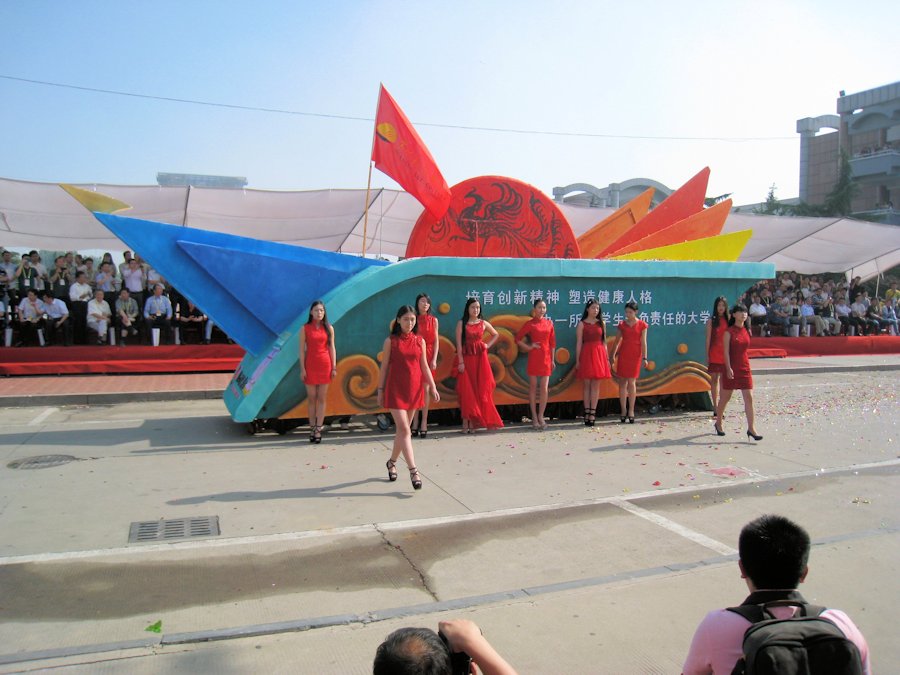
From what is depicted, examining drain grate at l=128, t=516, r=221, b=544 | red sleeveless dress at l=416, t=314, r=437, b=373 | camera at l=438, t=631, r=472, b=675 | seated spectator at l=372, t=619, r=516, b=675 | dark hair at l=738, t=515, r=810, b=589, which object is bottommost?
drain grate at l=128, t=516, r=221, b=544

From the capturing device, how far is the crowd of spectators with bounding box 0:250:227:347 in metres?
14.0

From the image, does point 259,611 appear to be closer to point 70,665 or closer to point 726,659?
point 70,665

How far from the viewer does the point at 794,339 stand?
2073cm

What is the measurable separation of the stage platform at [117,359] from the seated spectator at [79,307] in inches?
17.0

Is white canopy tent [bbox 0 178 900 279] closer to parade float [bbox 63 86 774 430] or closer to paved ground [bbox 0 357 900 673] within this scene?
parade float [bbox 63 86 774 430]

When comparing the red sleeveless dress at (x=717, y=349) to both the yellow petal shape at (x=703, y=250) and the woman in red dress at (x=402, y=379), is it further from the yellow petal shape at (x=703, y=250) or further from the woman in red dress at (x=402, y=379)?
the woman in red dress at (x=402, y=379)

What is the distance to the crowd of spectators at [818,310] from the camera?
2181 centimetres

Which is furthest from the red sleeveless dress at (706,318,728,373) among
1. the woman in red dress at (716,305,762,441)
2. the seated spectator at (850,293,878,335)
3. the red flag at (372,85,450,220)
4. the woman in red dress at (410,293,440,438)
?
the seated spectator at (850,293,878,335)

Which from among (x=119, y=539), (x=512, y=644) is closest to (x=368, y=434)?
(x=119, y=539)

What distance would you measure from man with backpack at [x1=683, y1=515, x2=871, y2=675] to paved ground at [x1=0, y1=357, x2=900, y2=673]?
1601mm

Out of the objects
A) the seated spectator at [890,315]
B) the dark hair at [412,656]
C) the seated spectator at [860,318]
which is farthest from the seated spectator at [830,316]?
the dark hair at [412,656]

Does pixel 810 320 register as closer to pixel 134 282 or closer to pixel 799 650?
pixel 134 282

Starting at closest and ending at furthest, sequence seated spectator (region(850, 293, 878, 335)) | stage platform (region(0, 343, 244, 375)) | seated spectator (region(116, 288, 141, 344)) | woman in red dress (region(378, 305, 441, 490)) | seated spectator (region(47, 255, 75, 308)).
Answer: woman in red dress (region(378, 305, 441, 490)) → stage platform (region(0, 343, 244, 375)) → seated spectator (region(116, 288, 141, 344)) → seated spectator (region(47, 255, 75, 308)) → seated spectator (region(850, 293, 878, 335))

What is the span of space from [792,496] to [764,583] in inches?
193
